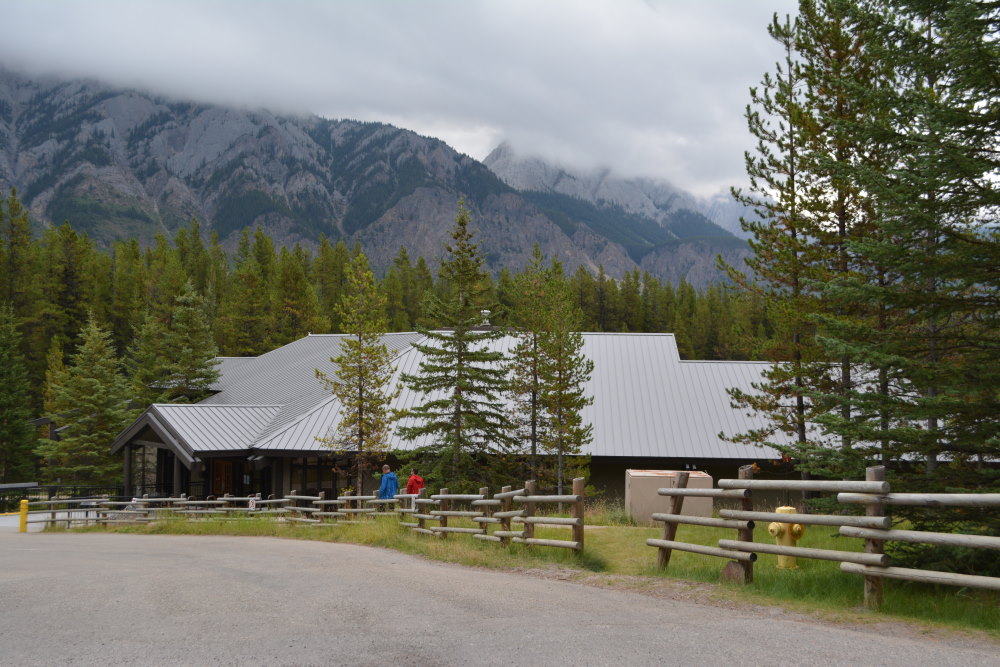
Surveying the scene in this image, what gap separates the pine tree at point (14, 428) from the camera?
4994cm

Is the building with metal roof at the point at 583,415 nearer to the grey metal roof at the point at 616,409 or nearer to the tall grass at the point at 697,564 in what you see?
the grey metal roof at the point at 616,409

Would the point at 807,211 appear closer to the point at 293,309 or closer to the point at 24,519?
the point at 24,519

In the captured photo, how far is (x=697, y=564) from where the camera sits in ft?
37.4

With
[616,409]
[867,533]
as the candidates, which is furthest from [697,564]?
[616,409]

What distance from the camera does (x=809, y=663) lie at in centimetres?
605

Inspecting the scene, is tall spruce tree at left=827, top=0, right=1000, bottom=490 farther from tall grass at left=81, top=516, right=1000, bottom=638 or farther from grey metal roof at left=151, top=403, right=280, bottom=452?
grey metal roof at left=151, top=403, right=280, bottom=452

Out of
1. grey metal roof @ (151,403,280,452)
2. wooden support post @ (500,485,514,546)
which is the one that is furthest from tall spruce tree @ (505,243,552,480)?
grey metal roof @ (151,403,280,452)

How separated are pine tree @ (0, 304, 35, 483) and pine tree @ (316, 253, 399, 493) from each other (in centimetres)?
3262

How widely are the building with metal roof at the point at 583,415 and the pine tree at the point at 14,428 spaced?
20.9 m

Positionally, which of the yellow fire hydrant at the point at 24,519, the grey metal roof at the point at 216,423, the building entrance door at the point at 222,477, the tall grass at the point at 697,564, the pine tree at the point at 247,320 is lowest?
the yellow fire hydrant at the point at 24,519

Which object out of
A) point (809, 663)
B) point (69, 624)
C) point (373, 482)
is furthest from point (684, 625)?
point (373, 482)

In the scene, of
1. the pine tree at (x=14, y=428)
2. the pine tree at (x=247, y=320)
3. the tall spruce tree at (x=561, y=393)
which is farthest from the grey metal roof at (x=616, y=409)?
the pine tree at (x=247, y=320)

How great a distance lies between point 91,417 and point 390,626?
42.0m

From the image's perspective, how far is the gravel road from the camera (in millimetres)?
6301
